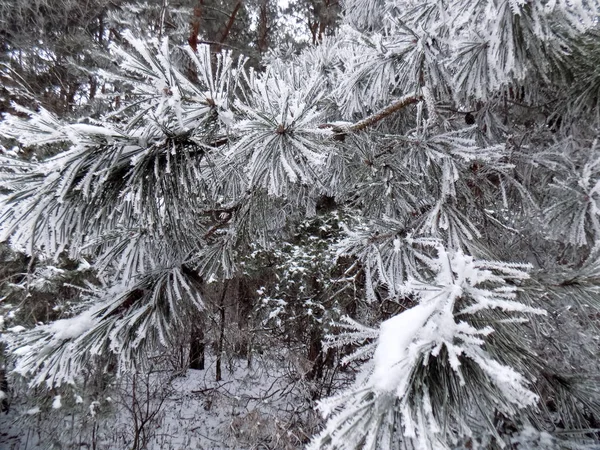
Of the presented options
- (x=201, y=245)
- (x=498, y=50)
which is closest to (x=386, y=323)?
(x=498, y=50)

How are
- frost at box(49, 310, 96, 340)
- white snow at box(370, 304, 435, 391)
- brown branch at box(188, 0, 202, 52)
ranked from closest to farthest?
white snow at box(370, 304, 435, 391)
frost at box(49, 310, 96, 340)
brown branch at box(188, 0, 202, 52)

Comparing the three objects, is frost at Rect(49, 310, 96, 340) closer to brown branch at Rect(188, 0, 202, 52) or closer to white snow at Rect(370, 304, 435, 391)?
white snow at Rect(370, 304, 435, 391)

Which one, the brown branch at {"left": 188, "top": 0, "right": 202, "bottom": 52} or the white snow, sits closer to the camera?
the white snow

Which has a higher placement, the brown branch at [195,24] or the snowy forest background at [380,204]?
the brown branch at [195,24]

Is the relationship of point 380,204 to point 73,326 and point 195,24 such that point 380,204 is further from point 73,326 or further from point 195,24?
point 195,24

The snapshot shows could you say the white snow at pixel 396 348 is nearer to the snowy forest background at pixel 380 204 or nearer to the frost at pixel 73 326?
the snowy forest background at pixel 380 204

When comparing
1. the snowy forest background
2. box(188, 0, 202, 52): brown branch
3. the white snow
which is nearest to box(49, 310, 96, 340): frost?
the snowy forest background

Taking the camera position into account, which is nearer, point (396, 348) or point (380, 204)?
point (396, 348)

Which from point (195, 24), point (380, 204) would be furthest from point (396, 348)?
point (195, 24)

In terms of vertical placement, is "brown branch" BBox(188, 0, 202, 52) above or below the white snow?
above

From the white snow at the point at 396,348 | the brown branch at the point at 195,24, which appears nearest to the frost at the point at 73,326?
the white snow at the point at 396,348

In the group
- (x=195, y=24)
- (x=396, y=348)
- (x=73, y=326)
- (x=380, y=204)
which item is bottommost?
(x=396, y=348)

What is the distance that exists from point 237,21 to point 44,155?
16.2 feet

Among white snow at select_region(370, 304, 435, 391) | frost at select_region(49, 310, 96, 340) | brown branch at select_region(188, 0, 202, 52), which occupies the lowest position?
white snow at select_region(370, 304, 435, 391)
